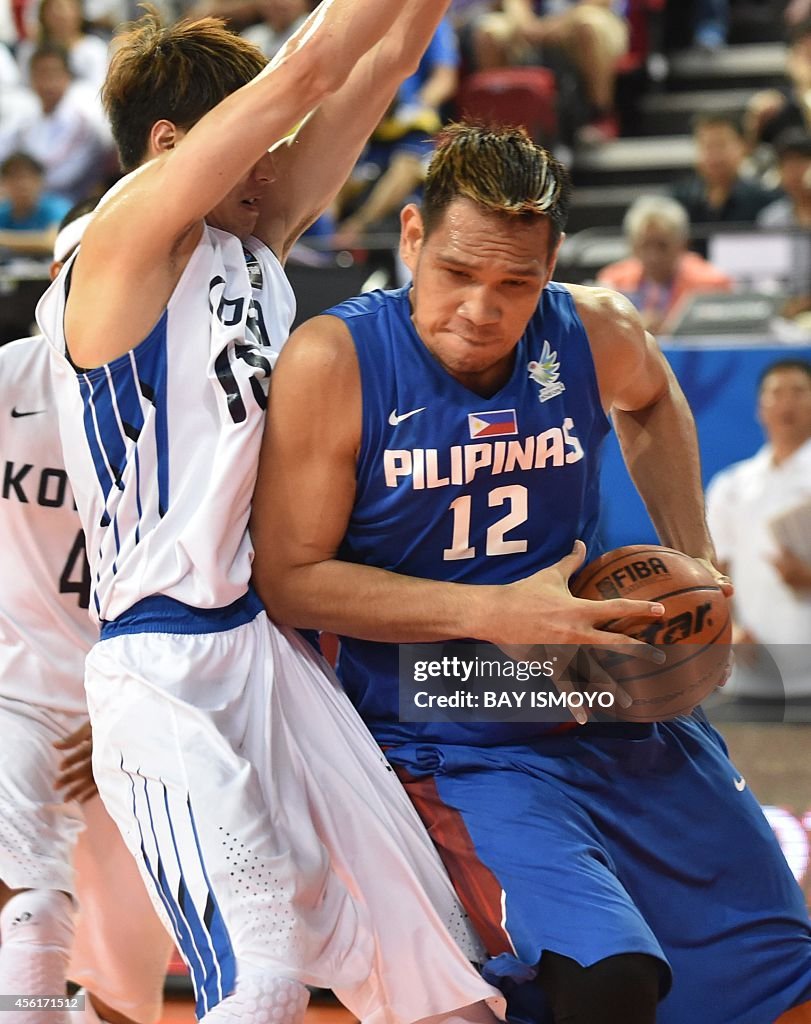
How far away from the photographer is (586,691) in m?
2.90

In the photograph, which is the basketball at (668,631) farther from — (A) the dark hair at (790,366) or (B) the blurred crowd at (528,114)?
(B) the blurred crowd at (528,114)

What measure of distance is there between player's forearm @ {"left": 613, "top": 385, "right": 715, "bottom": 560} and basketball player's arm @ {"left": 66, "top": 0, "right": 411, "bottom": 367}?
3.53 ft

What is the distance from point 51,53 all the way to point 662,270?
5.56 m

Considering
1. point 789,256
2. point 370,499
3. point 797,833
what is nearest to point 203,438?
point 370,499

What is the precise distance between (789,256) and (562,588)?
18.7 feet

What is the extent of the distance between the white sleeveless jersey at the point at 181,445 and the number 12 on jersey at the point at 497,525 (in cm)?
41

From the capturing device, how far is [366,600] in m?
2.84

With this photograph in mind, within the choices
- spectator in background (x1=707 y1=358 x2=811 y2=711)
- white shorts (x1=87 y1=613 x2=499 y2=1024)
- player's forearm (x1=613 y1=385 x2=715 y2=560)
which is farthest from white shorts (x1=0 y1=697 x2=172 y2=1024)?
spectator in background (x1=707 y1=358 x2=811 y2=711)

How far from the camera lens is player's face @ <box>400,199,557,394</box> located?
9.13 ft

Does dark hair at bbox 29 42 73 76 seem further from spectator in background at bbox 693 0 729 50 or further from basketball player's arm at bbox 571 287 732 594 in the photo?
basketball player's arm at bbox 571 287 732 594

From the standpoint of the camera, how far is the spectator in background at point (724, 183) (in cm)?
962

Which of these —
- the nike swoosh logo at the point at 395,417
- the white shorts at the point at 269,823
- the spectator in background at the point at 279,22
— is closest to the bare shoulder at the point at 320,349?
the nike swoosh logo at the point at 395,417

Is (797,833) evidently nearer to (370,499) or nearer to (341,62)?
(370,499)

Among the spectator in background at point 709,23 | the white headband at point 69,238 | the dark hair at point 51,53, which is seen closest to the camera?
the white headband at point 69,238
